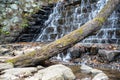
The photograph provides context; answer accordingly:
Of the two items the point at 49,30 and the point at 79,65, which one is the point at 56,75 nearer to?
the point at 79,65

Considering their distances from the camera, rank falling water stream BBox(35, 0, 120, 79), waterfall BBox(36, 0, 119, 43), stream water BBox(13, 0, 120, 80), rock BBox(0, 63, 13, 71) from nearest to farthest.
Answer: rock BBox(0, 63, 13, 71)
stream water BBox(13, 0, 120, 80)
falling water stream BBox(35, 0, 120, 79)
waterfall BBox(36, 0, 119, 43)

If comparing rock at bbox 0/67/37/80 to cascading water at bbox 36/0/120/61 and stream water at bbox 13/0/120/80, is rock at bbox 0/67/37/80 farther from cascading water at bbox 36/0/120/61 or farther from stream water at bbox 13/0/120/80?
cascading water at bbox 36/0/120/61

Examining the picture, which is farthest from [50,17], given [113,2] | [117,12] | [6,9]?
[6,9]

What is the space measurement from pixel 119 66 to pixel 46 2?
282 inches

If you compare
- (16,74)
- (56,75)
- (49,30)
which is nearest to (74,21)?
(49,30)

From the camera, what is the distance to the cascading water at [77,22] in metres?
8.14

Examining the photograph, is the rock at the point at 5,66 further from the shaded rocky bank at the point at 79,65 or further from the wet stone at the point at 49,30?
the wet stone at the point at 49,30

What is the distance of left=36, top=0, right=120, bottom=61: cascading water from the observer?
814cm

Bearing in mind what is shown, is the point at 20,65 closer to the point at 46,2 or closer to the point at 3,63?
the point at 3,63

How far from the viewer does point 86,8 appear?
988 centimetres

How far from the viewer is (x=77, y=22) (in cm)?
988

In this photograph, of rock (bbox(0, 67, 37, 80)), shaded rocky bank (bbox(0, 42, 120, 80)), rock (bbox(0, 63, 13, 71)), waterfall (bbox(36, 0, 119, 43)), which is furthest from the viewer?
waterfall (bbox(36, 0, 119, 43))

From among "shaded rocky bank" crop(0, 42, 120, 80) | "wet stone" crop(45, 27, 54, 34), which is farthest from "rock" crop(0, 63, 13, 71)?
"wet stone" crop(45, 27, 54, 34)

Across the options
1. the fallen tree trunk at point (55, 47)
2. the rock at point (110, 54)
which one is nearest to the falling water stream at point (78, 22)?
the rock at point (110, 54)
